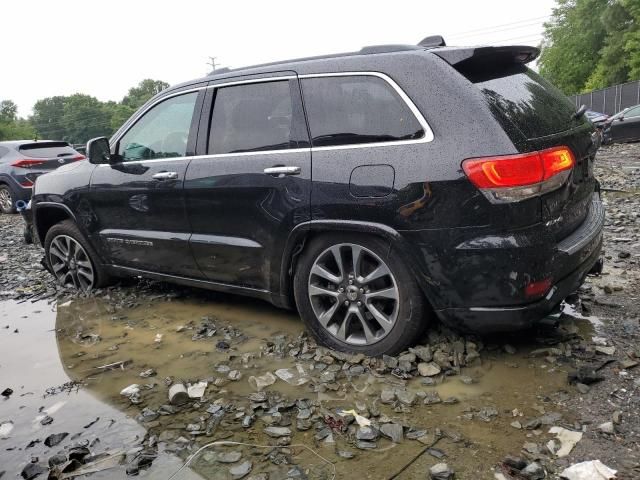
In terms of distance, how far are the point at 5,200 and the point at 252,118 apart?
35.1 ft

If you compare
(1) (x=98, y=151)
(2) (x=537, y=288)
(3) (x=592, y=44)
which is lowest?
(2) (x=537, y=288)

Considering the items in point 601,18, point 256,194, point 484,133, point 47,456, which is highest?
point 601,18

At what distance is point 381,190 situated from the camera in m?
3.08

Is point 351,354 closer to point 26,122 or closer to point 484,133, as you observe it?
point 484,133

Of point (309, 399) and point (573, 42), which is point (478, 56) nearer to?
point (309, 399)

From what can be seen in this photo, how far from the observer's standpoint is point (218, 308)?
187 inches

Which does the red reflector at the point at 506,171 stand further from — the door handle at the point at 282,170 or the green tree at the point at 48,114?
the green tree at the point at 48,114

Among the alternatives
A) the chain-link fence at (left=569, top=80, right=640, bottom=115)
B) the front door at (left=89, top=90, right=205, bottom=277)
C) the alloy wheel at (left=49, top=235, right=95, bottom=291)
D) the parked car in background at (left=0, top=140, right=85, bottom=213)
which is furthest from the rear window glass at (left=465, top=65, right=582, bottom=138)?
the chain-link fence at (left=569, top=80, right=640, bottom=115)

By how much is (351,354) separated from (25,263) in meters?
5.72

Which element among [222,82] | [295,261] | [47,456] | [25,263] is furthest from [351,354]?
[25,263]

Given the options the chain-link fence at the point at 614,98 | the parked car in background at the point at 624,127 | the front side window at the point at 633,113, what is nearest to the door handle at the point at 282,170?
the parked car in background at the point at 624,127

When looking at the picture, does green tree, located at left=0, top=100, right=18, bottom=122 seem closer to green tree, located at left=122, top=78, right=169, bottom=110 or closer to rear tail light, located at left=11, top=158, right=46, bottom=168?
green tree, located at left=122, top=78, right=169, bottom=110

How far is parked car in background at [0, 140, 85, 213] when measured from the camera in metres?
11.7

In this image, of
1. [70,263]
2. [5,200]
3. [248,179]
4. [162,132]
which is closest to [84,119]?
[5,200]
